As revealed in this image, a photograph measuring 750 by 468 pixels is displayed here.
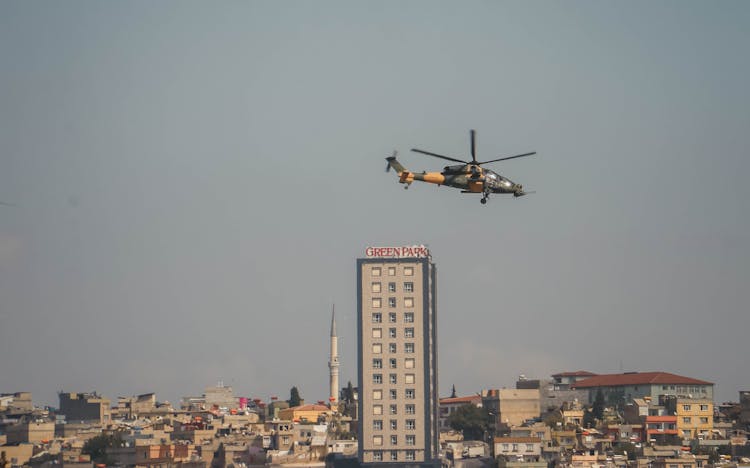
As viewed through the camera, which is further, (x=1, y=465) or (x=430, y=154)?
(x=430, y=154)

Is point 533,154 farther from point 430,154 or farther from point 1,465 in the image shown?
point 1,465

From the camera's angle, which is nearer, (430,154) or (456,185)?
(430,154)

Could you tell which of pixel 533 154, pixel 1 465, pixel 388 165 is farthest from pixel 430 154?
pixel 1 465

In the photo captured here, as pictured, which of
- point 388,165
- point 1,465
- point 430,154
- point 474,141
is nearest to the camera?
point 1,465

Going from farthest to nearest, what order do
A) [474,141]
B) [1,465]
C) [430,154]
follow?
[474,141], [430,154], [1,465]

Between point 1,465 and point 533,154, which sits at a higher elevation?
point 533,154

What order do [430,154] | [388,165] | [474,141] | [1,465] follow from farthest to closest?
→ 1. [388,165]
2. [474,141]
3. [430,154]
4. [1,465]

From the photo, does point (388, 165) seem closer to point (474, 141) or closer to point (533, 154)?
point (474, 141)

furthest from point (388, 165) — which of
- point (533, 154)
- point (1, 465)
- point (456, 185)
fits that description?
point (1, 465)

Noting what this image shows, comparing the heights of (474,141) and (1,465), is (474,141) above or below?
above
